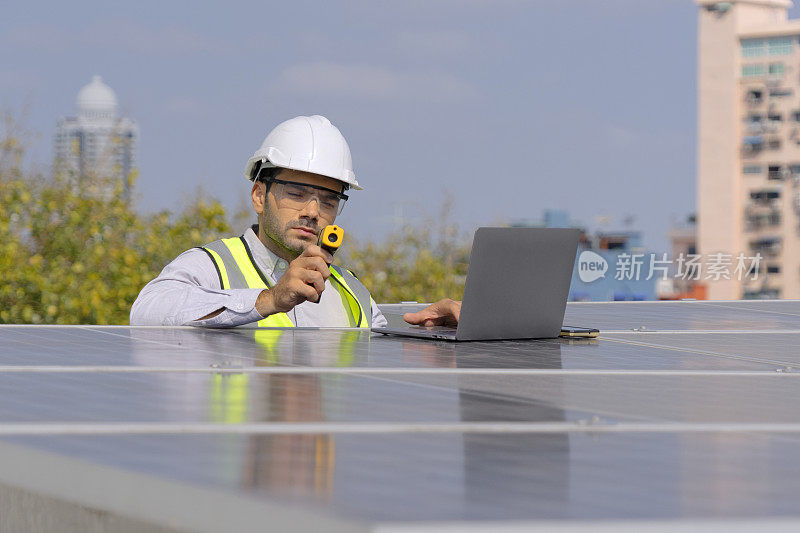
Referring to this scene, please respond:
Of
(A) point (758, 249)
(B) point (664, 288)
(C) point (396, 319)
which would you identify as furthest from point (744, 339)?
(A) point (758, 249)

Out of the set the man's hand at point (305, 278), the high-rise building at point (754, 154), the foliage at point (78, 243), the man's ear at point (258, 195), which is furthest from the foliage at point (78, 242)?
the high-rise building at point (754, 154)

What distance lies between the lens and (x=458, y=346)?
11.9ft

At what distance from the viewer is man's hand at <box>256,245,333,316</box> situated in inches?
154

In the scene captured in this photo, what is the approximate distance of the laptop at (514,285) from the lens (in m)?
3.56

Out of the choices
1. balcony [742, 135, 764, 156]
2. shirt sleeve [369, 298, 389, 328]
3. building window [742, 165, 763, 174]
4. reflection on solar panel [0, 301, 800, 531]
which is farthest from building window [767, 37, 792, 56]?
reflection on solar panel [0, 301, 800, 531]

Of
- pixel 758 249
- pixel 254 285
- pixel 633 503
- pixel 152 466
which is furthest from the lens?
pixel 758 249

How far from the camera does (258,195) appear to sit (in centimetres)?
558

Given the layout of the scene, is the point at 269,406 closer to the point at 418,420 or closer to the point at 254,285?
the point at 418,420

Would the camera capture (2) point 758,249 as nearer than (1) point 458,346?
No

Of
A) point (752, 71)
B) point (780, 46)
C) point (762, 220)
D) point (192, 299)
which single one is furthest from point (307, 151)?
point (752, 71)

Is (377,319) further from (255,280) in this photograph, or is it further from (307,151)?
(307,151)

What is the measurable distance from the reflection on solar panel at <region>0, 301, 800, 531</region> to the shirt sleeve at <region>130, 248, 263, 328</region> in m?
0.97

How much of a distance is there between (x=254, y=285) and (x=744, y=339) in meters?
1.95

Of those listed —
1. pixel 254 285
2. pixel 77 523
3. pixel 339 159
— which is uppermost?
pixel 339 159
